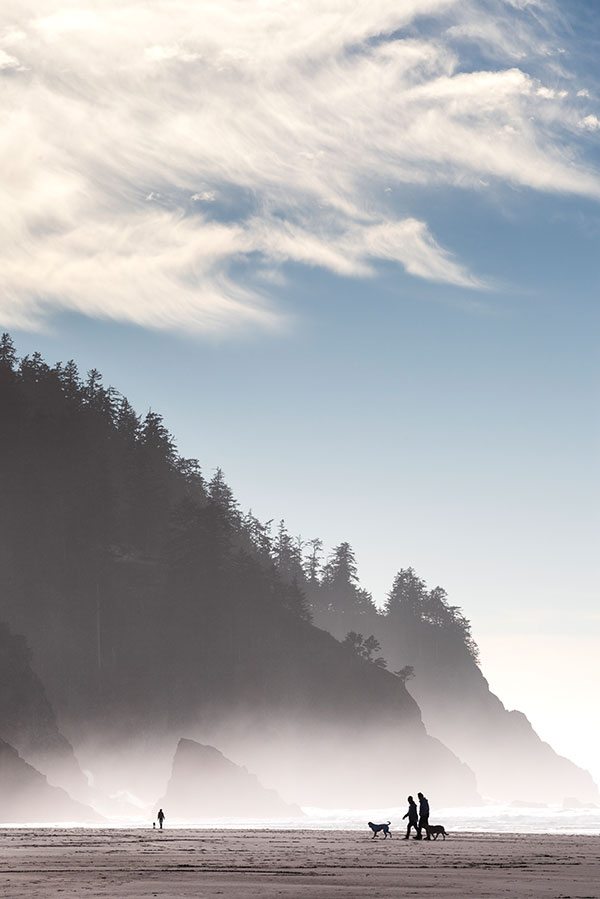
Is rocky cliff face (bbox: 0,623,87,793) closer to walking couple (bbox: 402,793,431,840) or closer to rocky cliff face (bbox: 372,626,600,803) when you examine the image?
walking couple (bbox: 402,793,431,840)

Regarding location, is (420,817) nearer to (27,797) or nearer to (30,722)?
(27,797)

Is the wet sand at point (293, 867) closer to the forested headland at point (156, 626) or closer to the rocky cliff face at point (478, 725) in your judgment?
the forested headland at point (156, 626)

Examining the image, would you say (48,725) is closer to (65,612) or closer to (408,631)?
(65,612)

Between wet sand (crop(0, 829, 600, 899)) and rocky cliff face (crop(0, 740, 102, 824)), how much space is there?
84.2 feet

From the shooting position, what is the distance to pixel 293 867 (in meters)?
25.6

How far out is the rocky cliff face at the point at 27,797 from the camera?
63.9 m

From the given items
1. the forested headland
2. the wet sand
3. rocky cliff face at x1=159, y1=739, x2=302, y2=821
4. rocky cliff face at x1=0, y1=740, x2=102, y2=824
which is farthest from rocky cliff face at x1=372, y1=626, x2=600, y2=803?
the wet sand

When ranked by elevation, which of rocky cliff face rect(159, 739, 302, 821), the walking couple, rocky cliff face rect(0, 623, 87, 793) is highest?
rocky cliff face rect(0, 623, 87, 793)

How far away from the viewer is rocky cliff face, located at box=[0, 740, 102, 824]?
6394 centimetres

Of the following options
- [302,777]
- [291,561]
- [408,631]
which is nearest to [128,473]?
[302,777]

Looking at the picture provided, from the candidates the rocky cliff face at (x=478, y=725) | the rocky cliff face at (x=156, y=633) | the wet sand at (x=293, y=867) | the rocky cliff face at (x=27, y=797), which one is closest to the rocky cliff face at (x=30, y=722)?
the rocky cliff face at (x=27, y=797)

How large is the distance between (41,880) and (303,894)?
631 cm

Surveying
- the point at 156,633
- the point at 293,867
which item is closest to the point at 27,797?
the point at 156,633

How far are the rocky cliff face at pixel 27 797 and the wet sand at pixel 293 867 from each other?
84.2 feet
